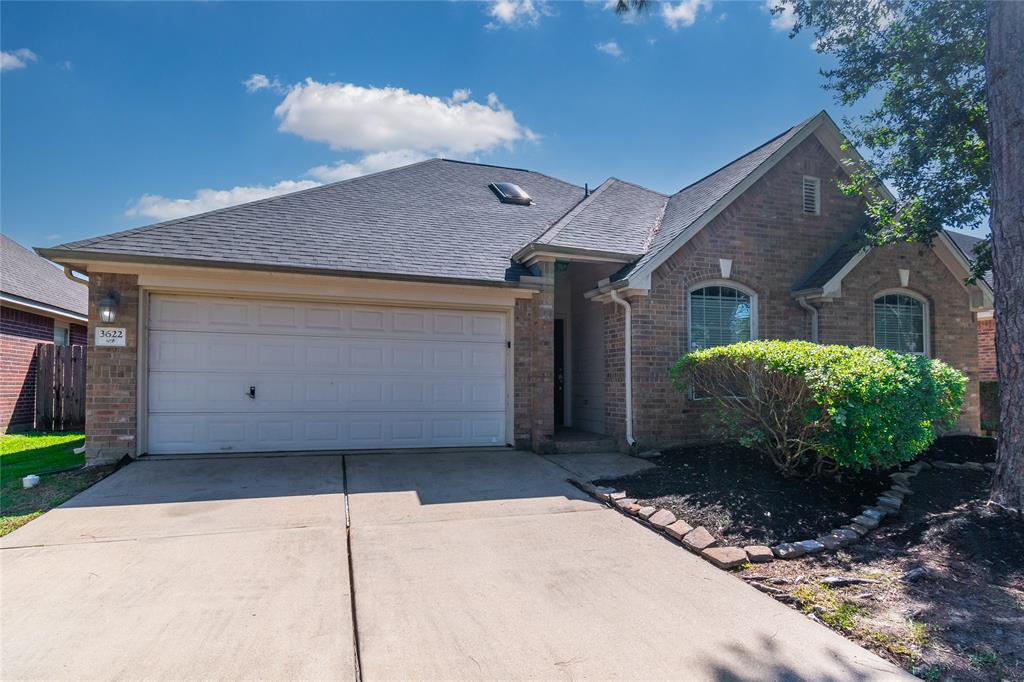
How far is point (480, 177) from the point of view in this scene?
43.3ft

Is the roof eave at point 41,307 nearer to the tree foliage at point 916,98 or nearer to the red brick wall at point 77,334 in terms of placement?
the red brick wall at point 77,334

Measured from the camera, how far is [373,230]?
9.54m

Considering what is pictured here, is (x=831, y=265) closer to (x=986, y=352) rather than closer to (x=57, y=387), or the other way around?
(x=986, y=352)

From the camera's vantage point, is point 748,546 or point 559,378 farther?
point 559,378

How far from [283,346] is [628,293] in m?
5.42

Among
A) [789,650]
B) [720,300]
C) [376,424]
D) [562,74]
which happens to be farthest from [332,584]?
[562,74]

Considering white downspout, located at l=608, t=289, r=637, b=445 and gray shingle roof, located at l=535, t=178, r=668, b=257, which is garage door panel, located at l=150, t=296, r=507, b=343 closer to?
gray shingle roof, located at l=535, t=178, r=668, b=257

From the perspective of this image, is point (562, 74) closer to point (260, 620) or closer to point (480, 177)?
point (480, 177)

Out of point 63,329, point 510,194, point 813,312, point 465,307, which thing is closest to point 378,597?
point 465,307

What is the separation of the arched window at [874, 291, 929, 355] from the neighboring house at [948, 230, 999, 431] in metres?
1.14

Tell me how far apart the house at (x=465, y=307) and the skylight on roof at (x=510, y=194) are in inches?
34.2

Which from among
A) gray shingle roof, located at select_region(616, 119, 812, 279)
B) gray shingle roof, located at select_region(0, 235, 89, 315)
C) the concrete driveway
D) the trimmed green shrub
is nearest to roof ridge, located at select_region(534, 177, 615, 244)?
gray shingle roof, located at select_region(616, 119, 812, 279)

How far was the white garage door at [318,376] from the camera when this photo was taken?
317 inches

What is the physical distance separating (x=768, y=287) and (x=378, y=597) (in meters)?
8.52
